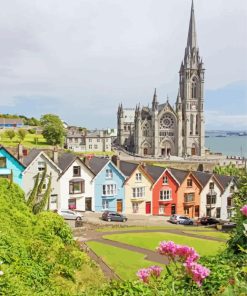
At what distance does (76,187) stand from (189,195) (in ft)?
49.6

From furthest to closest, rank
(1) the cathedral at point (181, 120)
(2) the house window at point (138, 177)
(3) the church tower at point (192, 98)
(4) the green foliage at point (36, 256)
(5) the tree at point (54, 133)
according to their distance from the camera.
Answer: (3) the church tower at point (192, 98)
(1) the cathedral at point (181, 120)
(5) the tree at point (54, 133)
(2) the house window at point (138, 177)
(4) the green foliage at point (36, 256)

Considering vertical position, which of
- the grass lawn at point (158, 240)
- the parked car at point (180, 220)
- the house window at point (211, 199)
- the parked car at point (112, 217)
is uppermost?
the house window at point (211, 199)

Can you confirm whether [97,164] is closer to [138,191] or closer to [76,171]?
[76,171]

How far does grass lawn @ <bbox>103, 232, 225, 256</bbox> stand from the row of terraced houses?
41.2ft

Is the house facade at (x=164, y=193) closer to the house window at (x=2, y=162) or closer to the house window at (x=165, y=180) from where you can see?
the house window at (x=165, y=180)

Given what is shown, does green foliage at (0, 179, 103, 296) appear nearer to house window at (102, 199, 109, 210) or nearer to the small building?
house window at (102, 199, 109, 210)

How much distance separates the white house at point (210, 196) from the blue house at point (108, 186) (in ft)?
36.7

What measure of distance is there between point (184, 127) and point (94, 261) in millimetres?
111315

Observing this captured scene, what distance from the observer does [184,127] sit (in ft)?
426

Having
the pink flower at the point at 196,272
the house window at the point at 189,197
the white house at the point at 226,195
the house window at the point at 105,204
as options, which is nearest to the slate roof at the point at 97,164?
the house window at the point at 105,204

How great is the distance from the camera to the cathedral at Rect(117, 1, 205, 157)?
126562 millimetres

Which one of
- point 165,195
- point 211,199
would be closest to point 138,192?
point 165,195

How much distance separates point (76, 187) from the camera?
42.3m

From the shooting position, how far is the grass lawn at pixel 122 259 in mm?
20642
